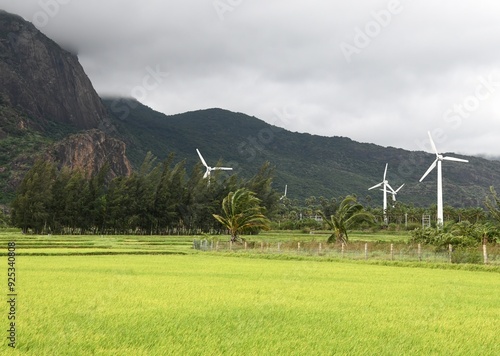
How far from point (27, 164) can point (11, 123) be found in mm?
37399

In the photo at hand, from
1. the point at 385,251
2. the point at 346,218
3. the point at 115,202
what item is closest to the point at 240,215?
the point at 346,218

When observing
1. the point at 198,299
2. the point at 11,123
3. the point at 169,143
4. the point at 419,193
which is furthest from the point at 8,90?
the point at 198,299

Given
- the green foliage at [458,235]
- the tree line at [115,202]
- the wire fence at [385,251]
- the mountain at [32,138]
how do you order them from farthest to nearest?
1. the mountain at [32,138]
2. the tree line at [115,202]
3. the green foliage at [458,235]
4. the wire fence at [385,251]

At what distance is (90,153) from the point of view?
475 feet

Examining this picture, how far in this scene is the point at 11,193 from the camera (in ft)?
379

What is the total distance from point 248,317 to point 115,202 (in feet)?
218

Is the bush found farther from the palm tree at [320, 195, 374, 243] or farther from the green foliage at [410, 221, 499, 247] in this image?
the palm tree at [320, 195, 374, 243]

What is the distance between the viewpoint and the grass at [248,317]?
26.9ft

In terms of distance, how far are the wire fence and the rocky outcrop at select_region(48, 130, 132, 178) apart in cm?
9675

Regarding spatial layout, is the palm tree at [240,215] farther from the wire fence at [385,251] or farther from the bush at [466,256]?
the bush at [466,256]

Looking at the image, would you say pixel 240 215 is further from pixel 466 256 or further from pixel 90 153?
pixel 90 153

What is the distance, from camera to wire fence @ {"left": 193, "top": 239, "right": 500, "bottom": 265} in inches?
1157

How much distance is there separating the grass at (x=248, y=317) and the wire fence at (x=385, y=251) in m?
12.1

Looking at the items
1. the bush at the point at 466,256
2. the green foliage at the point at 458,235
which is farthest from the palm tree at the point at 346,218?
the bush at the point at 466,256
